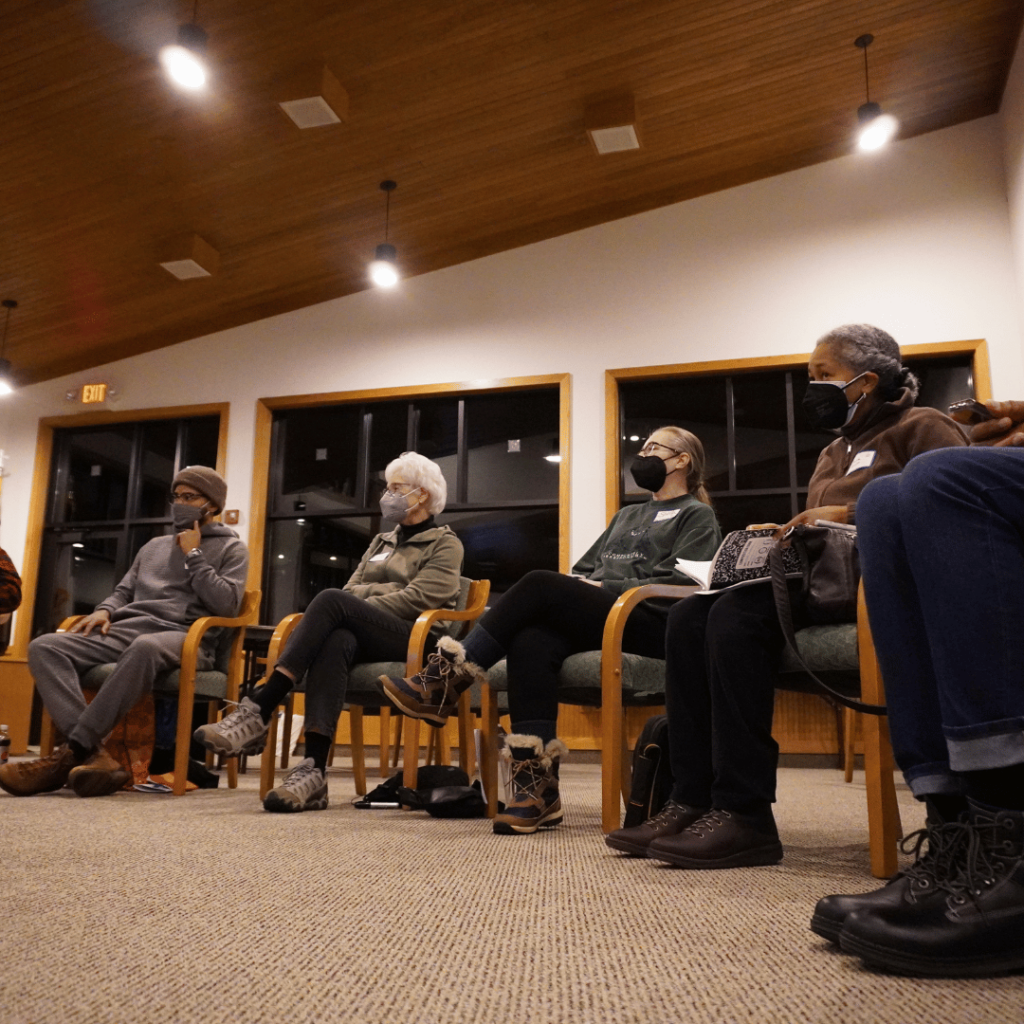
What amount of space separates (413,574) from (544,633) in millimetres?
883

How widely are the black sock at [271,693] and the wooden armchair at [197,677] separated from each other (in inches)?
23.3

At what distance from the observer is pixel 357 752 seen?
9.68 feet

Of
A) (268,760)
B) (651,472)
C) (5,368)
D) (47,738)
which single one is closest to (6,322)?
(5,368)

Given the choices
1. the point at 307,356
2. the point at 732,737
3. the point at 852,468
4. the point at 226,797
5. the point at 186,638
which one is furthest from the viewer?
the point at 307,356

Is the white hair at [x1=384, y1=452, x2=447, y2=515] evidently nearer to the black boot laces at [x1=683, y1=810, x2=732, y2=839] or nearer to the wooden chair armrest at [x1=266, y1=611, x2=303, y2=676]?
the wooden chair armrest at [x1=266, y1=611, x2=303, y2=676]

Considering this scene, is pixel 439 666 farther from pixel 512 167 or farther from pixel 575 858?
pixel 512 167

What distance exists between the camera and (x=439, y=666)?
2.04m

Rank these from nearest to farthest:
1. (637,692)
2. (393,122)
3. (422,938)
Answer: (422,938)
(637,692)
(393,122)

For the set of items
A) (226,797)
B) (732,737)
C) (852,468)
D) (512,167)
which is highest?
(512,167)

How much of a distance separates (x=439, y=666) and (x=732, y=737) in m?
0.75

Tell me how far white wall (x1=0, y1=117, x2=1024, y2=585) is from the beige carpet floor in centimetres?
420

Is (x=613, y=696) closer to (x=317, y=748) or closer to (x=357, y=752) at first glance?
(x=317, y=748)

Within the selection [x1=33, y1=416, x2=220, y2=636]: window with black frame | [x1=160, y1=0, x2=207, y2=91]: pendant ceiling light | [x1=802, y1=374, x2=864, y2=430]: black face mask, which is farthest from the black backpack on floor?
[x1=33, y1=416, x2=220, y2=636]: window with black frame

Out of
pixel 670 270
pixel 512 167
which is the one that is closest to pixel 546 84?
pixel 512 167
